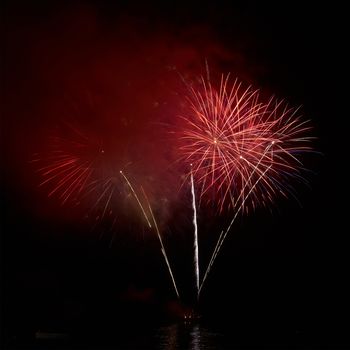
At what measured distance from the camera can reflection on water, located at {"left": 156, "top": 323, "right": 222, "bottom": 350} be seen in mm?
14109

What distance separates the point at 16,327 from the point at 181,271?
663 centimetres

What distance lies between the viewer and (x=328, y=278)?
950 inches

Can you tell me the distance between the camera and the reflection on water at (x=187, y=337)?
14109 millimetres

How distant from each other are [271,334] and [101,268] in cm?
696

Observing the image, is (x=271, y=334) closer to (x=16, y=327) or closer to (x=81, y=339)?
(x=81, y=339)

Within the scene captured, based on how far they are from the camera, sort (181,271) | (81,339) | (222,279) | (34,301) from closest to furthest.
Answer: (81,339)
(34,301)
(181,271)
(222,279)

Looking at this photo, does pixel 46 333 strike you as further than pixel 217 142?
Yes

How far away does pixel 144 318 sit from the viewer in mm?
18156

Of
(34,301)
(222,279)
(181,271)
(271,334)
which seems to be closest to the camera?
(271,334)

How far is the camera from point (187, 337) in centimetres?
1565

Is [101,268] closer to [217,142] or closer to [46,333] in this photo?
[46,333]

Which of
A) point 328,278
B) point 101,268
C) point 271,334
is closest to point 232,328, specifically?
point 271,334

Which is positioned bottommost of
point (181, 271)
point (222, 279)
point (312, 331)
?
point (312, 331)

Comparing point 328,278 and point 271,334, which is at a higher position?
point 328,278
